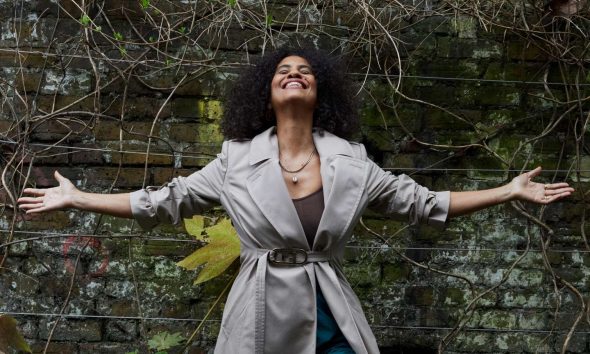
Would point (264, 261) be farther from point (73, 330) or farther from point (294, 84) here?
point (73, 330)

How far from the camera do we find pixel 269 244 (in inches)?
117

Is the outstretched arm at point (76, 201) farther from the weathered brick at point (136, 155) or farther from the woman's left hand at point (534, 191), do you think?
the woman's left hand at point (534, 191)

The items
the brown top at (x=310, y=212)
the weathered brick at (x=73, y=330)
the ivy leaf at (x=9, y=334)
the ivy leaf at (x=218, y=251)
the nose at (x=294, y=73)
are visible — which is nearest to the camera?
the brown top at (x=310, y=212)

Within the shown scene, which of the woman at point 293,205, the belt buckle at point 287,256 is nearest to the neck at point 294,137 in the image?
the woman at point 293,205

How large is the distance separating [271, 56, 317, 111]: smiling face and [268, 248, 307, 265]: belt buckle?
53cm

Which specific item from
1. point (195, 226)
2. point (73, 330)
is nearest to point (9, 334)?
point (73, 330)

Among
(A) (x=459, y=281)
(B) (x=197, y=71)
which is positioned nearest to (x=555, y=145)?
(A) (x=459, y=281)

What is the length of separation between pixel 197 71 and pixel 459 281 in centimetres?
157

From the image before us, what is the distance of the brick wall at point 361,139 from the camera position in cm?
413

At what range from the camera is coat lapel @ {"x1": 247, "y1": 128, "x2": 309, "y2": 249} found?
2916 mm

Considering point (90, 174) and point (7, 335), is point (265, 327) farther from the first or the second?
point (90, 174)

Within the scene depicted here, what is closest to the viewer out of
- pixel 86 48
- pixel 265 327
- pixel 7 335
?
pixel 265 327

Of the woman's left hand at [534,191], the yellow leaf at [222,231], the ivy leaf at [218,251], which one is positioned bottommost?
the ivy leaf at [218,251]

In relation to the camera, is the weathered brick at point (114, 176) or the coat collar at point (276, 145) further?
the weathered brick at point (114, 176)
